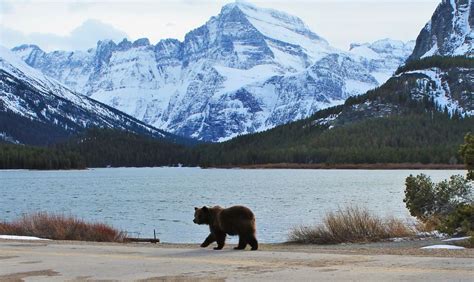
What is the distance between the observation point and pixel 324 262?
17.1 m

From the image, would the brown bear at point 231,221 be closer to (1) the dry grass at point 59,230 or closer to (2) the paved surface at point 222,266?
(2) the paved surface at point 222,266

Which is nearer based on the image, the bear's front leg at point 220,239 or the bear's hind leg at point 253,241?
the bear's hind leg at point 253,241

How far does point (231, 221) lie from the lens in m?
20.2

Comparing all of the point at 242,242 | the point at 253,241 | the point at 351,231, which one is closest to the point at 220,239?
the point at 242,242

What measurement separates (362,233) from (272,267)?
14682 millimetres

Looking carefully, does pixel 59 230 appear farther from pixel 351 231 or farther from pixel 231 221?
pixel 231 221

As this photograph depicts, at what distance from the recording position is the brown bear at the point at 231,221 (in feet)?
66.2

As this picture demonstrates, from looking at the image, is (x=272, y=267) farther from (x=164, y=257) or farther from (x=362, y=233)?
(x=362, y=233)

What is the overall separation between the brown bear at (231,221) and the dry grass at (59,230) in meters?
9.40

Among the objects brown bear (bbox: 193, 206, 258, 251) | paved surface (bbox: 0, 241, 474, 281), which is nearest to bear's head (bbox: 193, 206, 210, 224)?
brown bear (bbox: 193, 206, 258, 251)

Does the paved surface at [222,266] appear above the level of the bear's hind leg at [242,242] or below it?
below

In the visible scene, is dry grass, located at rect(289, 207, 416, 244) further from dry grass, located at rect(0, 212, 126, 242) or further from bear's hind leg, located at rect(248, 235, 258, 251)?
bear's hind leg, located at rect(248, 235, 258, 251)

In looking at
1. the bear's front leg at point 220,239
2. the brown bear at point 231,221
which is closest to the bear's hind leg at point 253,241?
the brown bear at point 231,221

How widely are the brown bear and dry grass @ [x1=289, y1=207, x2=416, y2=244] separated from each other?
9.64 m
